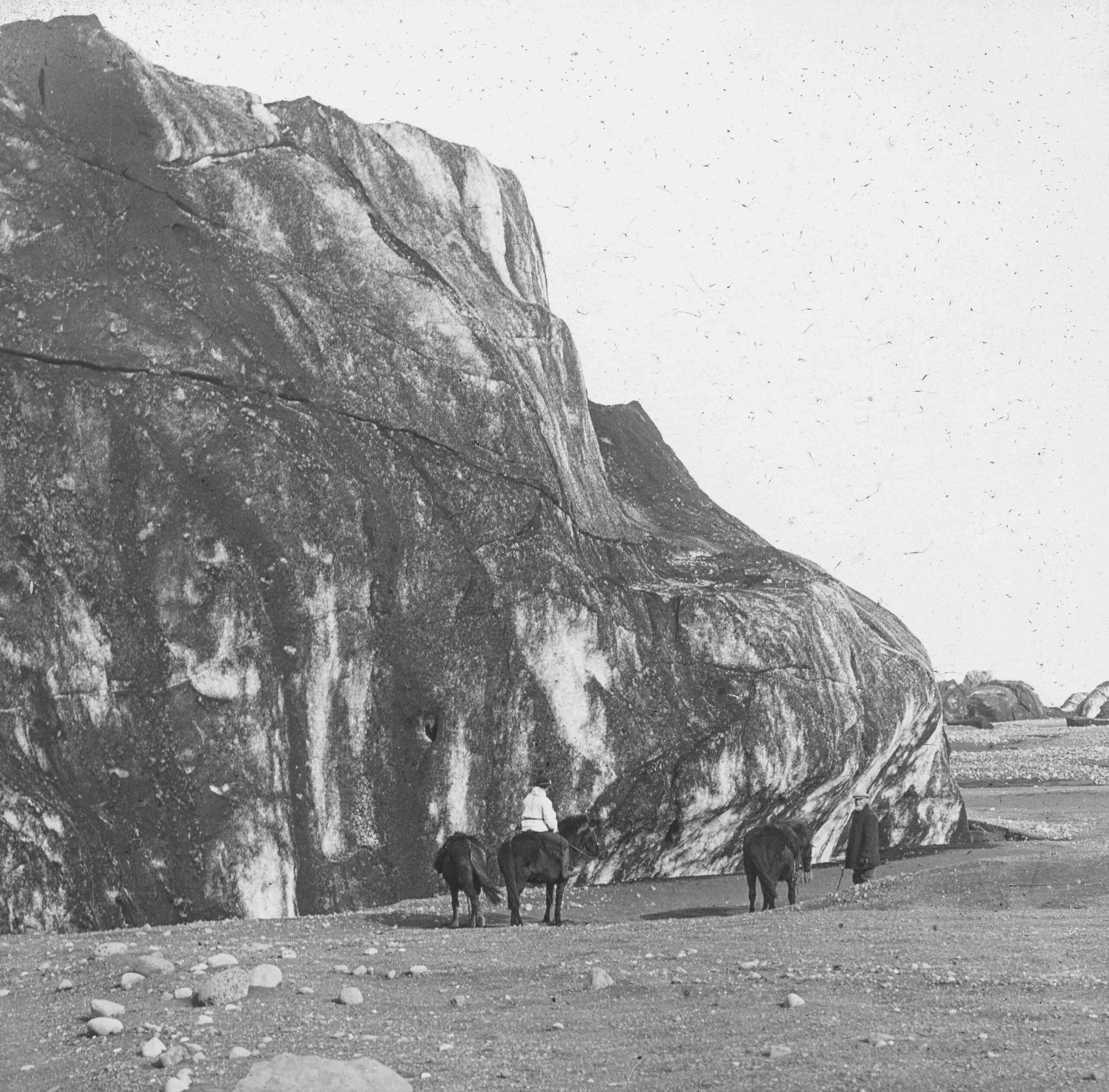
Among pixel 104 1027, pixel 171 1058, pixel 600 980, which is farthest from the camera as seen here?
pixel 600 980

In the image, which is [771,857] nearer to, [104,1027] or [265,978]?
[265,978]

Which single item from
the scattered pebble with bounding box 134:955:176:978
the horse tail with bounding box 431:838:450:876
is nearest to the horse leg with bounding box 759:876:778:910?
the horse tail with bounding box 431:838:450:876

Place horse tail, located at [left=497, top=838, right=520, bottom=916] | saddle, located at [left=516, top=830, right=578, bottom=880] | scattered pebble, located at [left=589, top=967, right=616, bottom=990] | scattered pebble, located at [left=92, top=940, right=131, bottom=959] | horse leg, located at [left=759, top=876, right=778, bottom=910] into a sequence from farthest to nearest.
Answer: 1. horse leg, located at [left=759, top=876, right=778, bottom=910]
2. saddle, located at [left=516, top=830, right=578, bottom=880]
3. horse tail, located at [left=497, top=838, right=520, bottom=916]
4. scattered pebble, located at [left=92, top=940, right=131, bottom=959]
5. scattered pebble, located at [left=589, top=967, right=616, bottom=990]

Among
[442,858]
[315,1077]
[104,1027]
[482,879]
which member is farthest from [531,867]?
[315,1077]

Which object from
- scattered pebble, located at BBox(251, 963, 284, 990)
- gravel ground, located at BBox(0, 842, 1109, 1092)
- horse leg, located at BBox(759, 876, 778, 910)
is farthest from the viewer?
horse leg, located at BBox(759, 876, 778, 910)

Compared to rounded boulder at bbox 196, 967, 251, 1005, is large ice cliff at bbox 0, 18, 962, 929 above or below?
above

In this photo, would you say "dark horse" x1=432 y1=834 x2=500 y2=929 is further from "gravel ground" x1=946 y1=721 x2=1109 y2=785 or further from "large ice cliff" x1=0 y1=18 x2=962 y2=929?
"gravel ground" x1=946 y1=721 x2=1109 y2=785

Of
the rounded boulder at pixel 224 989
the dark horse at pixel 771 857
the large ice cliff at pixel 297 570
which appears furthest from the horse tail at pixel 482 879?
the rounded boulder at pixel 224 989
